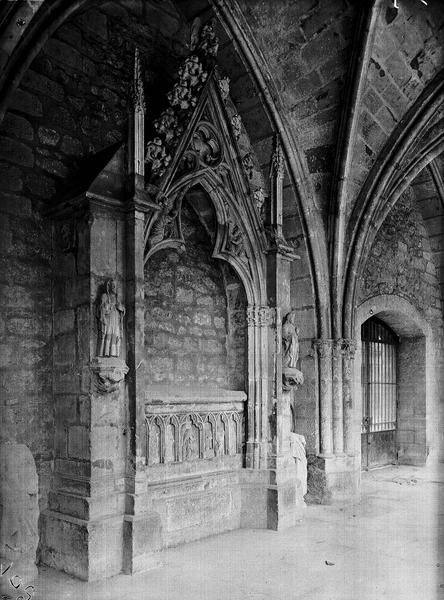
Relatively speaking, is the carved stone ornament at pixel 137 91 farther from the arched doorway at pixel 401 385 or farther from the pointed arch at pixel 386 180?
the arched doorway at pixel 401 385

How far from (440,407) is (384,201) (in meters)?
4.52

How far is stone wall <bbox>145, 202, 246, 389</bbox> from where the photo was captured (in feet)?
18.0

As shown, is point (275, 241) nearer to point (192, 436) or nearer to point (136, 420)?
point (192, 436)

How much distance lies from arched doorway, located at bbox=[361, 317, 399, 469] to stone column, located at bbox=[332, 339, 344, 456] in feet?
7.37

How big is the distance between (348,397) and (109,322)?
380 cm

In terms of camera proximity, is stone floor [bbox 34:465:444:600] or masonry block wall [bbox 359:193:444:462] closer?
stone floor [bbox 34:465:444:600]

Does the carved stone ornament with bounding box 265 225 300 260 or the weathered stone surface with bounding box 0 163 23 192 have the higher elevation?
the weathered stone surface with bounding box 0 163 23 192

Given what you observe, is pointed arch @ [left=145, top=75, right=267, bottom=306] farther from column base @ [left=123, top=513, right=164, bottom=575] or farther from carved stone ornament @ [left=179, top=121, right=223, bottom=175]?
column base @ [left=123, top=513, right=164, bottom=575]

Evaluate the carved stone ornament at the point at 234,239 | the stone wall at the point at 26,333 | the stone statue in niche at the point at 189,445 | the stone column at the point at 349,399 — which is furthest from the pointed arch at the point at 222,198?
the stone column at the point at 349,399

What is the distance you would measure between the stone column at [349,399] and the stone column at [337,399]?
0.26ft

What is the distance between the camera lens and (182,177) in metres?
4.98

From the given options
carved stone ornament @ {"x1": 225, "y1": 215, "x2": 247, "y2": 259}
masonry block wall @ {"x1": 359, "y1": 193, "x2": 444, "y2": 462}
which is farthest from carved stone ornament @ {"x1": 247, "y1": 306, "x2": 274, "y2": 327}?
masonry block wall @ {"x1": 359, "y1": 193, "x2": 444, "y2": 462}

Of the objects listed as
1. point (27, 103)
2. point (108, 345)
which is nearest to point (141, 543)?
point (108, 345)

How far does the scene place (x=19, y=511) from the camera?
4.05m
